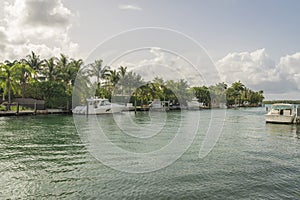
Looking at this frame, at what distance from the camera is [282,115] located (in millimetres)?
41375

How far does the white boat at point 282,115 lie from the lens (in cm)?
4075

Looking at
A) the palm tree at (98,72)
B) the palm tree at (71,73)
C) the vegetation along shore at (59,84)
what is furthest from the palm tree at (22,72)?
the palm tree at (98,72)

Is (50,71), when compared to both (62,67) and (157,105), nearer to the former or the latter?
(62,67)

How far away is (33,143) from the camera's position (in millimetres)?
Answer: 20703

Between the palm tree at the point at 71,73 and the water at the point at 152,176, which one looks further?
the palm tree at the point at 71,73

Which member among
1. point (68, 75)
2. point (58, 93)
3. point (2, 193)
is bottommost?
point (2, 193)

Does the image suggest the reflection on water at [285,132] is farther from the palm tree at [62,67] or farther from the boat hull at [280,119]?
the palm tree at [62,67]

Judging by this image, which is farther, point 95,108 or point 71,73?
point 71,73

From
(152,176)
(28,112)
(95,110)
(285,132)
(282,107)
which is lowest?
(152,176)

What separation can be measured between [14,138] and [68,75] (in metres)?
47.5

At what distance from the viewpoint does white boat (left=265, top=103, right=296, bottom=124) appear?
134 feet

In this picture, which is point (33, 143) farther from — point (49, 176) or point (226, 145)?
point (226, 145)

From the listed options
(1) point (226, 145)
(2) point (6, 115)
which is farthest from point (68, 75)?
(1) point (226, 145)

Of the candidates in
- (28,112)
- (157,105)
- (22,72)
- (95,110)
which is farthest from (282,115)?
(22,72)
